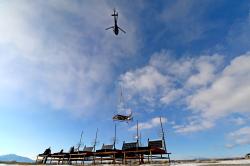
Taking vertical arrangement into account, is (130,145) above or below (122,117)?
below

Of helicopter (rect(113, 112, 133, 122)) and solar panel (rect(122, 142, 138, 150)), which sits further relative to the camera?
helicopter (rect(113, 112, 133, 122))

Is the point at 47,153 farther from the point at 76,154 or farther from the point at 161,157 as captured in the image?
the point at 161,157

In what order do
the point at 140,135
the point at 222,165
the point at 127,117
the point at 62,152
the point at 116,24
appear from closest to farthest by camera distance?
1. the point at 222,165
2. the point at 116,24
3. the point at 140,135
4. the point at 62,152
5. the point at 127,117

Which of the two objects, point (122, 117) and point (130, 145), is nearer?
point (130, 145)

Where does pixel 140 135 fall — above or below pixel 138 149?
above

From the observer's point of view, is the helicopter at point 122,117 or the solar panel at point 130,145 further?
the helicopter at point 122,117

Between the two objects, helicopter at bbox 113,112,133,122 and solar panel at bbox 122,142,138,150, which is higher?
helicopter at bbox 113,112,133,122

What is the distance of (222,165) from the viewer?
14820 mm

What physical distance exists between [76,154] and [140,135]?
10.4 metres

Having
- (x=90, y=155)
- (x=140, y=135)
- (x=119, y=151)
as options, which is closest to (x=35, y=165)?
(x=90, y=155)

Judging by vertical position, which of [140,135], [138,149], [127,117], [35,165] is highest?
[127,117]

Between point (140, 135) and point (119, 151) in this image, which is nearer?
point (119, 151)

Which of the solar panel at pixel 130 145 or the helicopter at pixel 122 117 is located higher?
the helicopter at pixel 122 117

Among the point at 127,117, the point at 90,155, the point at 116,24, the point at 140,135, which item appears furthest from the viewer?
the point at 127,117
